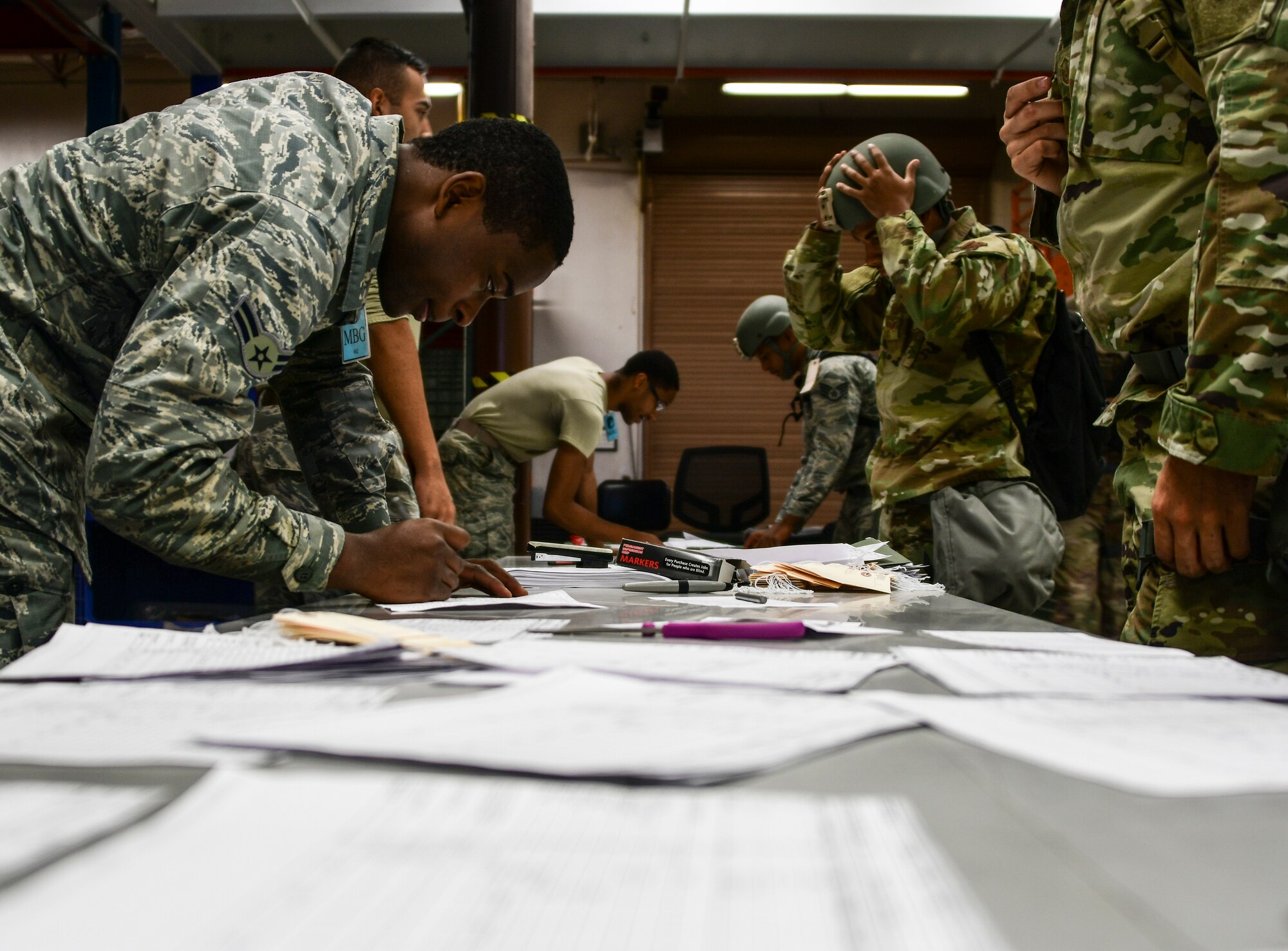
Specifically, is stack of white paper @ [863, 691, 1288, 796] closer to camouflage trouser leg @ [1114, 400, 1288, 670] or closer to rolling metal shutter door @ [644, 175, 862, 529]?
camouflage trouser leg @ [1114, 400, 1288, 670]

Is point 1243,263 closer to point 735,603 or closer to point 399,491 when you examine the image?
point 735,603

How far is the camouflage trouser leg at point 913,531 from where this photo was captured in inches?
76.3

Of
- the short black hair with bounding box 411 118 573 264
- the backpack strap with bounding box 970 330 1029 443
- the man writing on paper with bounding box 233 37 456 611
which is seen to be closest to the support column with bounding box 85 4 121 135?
the man writing on paper with bounding box 233 37 456 611

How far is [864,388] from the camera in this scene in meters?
3.43

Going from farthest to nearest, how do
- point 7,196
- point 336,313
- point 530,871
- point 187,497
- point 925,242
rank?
point 925,242
point 336,313
point 7,196
point 187,497
point 530,871

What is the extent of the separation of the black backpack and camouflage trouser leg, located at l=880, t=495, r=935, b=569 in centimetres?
25

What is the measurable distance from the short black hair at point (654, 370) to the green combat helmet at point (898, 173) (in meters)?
1.67

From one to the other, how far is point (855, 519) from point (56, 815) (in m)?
3.57

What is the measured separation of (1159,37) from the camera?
0.98 m

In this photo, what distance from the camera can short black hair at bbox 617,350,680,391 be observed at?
373 centimetres

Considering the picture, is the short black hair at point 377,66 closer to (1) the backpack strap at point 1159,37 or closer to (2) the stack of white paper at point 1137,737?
(1) the backpack strap at point 1159,37

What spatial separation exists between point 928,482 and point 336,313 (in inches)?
47.2

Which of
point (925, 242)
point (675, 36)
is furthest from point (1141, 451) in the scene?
point (675, 36)

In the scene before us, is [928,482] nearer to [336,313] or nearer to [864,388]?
[336,313]
